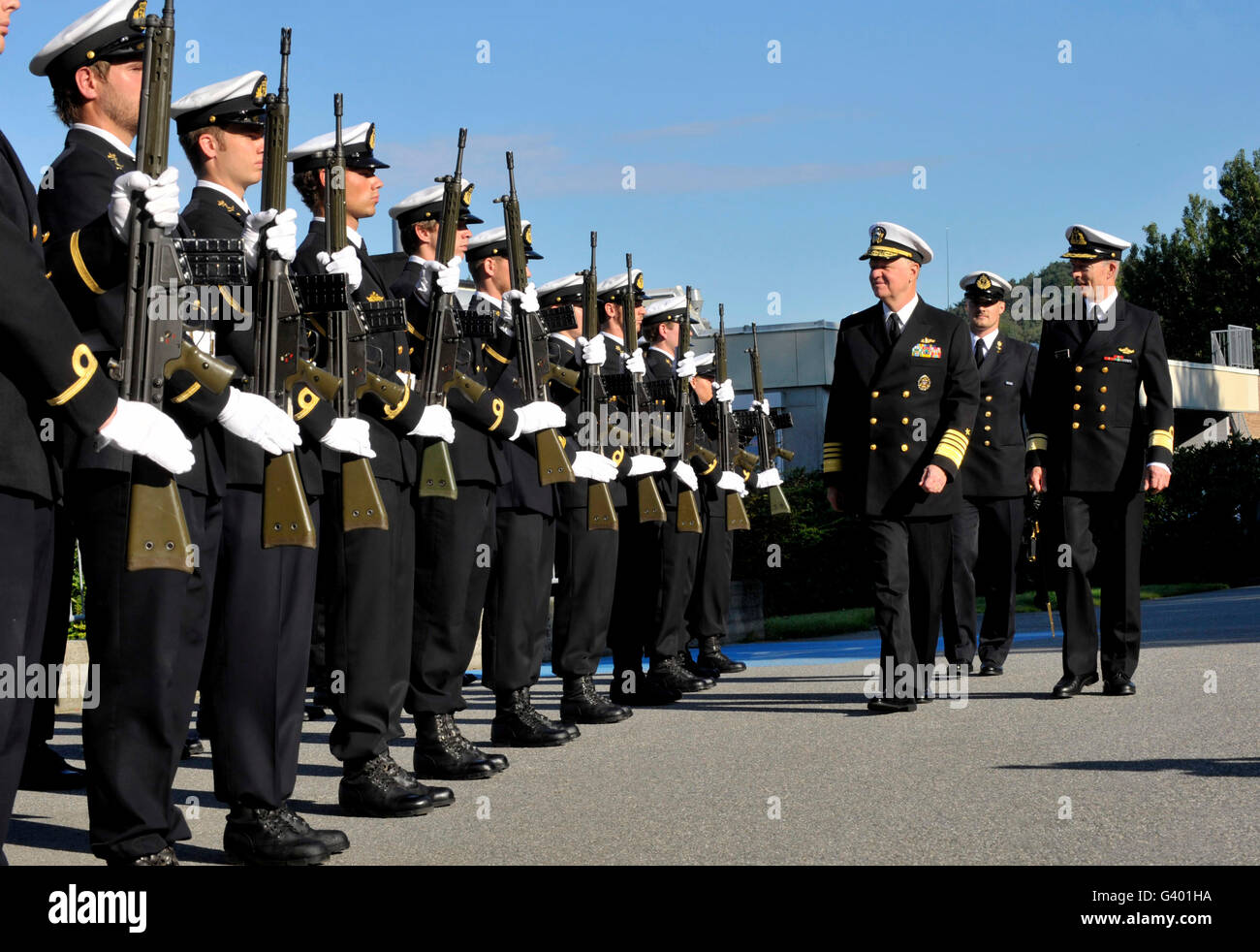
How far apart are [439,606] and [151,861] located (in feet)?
8.05

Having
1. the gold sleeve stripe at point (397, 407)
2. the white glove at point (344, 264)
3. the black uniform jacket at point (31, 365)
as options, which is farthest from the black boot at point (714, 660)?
the black uniform jacket at point (31, 365)

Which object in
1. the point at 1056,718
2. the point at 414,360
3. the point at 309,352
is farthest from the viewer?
the point at 1056,718

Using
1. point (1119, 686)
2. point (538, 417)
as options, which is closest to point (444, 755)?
point (538, 417)

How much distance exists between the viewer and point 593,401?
29.9 feet

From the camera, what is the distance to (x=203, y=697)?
7.08m

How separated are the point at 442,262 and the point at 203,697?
220cm

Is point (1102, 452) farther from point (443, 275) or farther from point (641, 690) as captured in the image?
point (443, 275)

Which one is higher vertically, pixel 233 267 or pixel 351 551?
pixel 233 267

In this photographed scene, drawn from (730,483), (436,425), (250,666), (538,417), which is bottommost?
(250,666)

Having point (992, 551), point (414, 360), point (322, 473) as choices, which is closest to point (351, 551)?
point (322, 473)

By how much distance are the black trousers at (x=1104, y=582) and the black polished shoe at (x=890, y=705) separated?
1.01 meters

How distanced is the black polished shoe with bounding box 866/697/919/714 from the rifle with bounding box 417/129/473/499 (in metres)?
2.90

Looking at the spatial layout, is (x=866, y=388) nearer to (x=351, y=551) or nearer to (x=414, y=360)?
(x=414, y=360)
